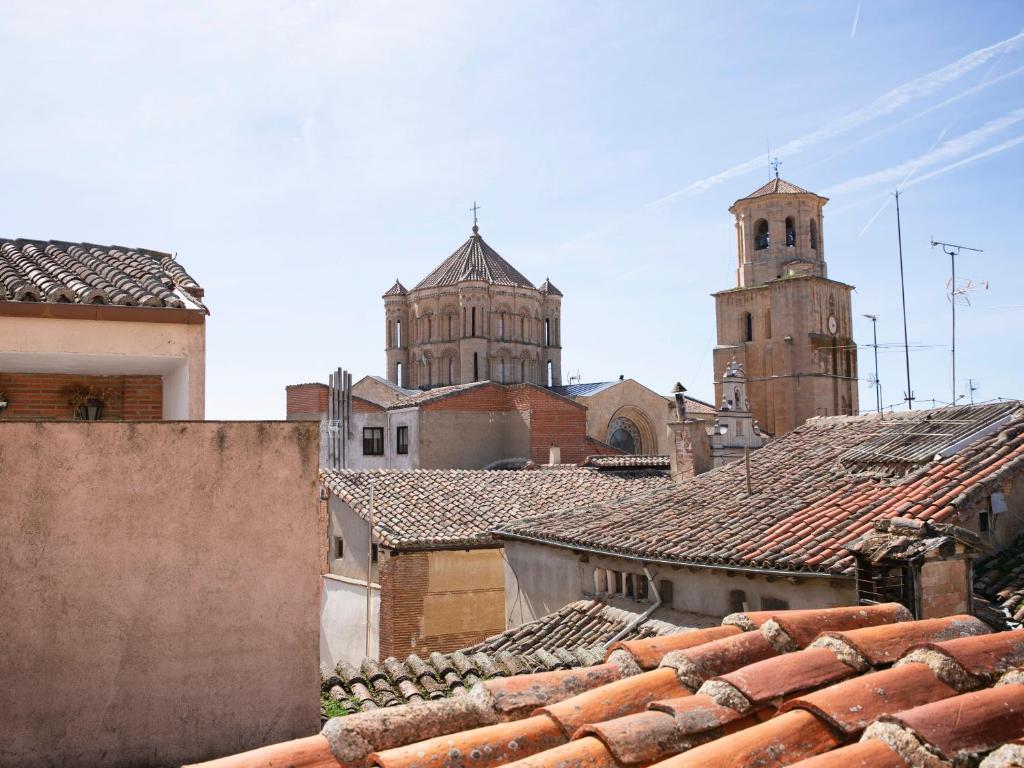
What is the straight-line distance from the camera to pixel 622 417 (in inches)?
1556

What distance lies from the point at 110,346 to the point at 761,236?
4361 cm

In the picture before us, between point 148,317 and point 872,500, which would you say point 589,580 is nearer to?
point 872,500

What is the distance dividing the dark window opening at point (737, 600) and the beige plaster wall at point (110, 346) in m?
6.33

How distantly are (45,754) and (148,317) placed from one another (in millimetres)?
3133

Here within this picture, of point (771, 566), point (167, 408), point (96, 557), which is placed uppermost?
point (167, 408)

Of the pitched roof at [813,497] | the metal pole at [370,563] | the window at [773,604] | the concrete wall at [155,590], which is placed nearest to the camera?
the concrete wall at [155,590]

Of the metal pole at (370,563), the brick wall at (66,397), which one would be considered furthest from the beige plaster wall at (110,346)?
the metal pole at (370,563)

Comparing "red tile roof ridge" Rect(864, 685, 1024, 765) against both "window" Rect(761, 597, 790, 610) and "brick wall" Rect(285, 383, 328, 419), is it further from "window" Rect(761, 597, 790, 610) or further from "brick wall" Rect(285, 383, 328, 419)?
"brick wall" Rect(285, 383, 328, 419)

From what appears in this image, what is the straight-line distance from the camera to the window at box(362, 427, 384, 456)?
32.9 meters

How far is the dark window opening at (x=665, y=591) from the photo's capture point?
11.2m


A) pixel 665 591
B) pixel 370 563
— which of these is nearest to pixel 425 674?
pixel 665 591

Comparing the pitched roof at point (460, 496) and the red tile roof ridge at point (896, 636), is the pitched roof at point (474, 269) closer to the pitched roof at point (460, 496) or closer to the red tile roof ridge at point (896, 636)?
the pitched roof at point (460, 496)

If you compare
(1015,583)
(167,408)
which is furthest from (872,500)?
(167,408)

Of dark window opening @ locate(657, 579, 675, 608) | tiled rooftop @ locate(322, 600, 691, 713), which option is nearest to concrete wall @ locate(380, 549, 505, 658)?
dark window opening @ locate(657, 579, 675, 608)
